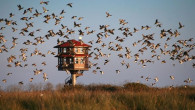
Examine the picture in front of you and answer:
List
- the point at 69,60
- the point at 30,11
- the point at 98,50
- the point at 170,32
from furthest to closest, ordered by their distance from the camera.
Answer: the point at 69,60 < the point at 98,50 < the point at 170,32 < the point at 30,11

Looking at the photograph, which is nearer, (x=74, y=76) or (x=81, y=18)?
(x=81, y=18)

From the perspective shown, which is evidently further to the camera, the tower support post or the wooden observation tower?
the tower support post

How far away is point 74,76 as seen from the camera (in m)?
49.7

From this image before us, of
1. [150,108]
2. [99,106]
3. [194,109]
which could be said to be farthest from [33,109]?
[194,109]

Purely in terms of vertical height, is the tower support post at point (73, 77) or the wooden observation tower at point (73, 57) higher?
the wooden observation tower at point (73, 57)

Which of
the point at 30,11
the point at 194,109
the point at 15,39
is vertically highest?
the point at 30,11

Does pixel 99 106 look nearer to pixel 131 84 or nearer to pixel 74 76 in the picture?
pixel 131 84

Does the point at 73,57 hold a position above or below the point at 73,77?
above

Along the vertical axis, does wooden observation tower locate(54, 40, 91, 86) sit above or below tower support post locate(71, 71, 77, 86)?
above

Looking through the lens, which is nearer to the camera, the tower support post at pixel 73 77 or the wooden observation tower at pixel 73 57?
the wooden observation tower at pixel 73 57

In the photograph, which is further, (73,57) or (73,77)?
(73,77)

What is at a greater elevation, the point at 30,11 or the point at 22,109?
the point at 30,11

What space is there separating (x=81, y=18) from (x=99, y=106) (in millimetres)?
9391

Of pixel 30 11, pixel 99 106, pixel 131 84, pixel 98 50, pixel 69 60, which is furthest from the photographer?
pixel 69 60
